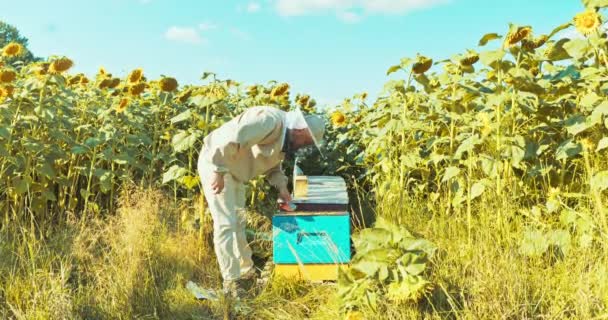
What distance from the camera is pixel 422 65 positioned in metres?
4.54

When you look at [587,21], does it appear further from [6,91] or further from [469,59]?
[6,91]

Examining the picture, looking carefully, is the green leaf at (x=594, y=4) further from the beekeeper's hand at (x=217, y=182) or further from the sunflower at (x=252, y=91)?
the sunflower at (x=252, y=91)

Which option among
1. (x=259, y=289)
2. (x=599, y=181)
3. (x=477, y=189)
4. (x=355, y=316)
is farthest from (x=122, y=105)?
(x=599, y=181)

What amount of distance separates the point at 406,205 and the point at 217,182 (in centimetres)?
167

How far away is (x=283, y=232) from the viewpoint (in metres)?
4.14

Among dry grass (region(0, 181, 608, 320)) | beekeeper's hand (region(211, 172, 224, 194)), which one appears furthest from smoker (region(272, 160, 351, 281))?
beekeeper's hand (region(211, 172, 224, 194))

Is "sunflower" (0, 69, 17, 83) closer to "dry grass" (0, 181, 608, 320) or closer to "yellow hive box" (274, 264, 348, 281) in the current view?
"dry grass" (0, 181, 608, 320)

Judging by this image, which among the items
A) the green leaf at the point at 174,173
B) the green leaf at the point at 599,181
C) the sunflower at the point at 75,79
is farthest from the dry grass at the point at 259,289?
the sunflower at the point at 75,79

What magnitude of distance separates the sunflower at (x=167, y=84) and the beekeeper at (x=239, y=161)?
1.17 meters

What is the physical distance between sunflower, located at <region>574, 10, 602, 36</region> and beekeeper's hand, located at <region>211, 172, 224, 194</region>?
2442 mm

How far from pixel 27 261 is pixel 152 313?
0.93 metres

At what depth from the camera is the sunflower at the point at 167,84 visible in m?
5.41

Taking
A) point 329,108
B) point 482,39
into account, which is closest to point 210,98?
point 482,39

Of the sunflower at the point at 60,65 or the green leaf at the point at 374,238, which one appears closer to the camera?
the green leaf at the point at 374,238
